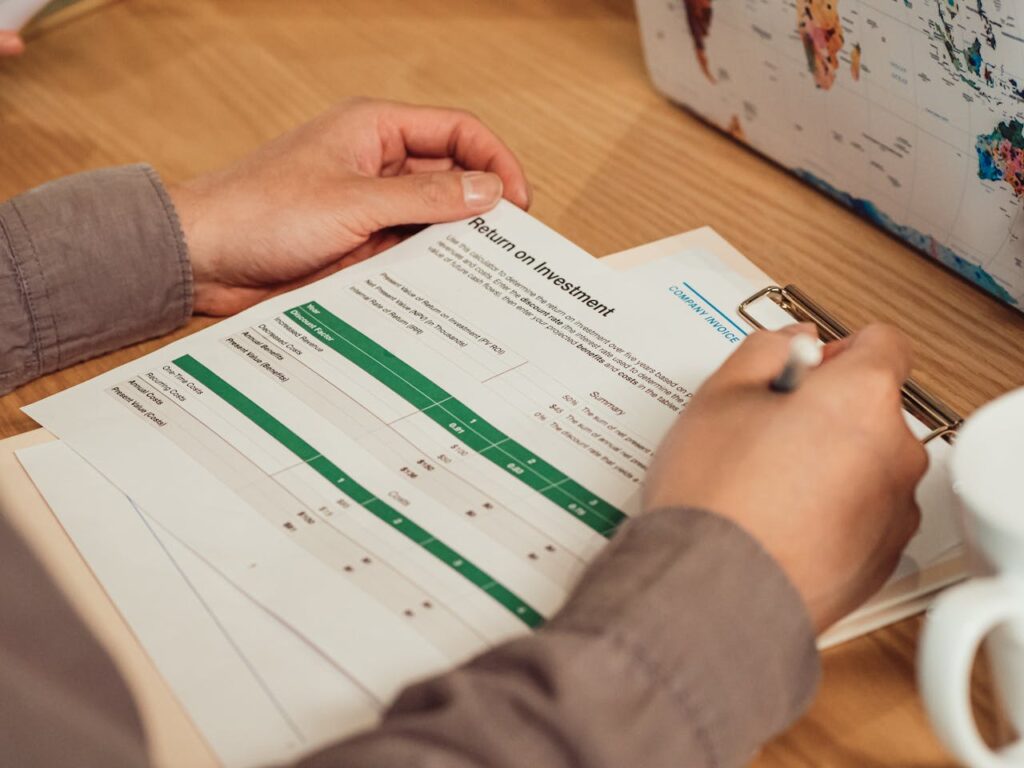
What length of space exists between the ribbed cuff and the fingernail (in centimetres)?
33

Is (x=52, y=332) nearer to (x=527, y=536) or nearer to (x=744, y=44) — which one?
(x=527, y=536)

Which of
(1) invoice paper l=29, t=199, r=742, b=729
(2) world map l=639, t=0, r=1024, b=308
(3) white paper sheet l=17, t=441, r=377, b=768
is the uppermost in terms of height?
(2) world map l=639, t=0, r=1024, b=308

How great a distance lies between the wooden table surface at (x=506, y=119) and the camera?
697 millimetres

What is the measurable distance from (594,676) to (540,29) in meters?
0.70

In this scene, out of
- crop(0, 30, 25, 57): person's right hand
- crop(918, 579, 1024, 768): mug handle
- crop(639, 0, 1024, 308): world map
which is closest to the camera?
crop(918, 579, 1024, 768): mug handle

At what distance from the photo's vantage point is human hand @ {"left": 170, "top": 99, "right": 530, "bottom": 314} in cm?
72

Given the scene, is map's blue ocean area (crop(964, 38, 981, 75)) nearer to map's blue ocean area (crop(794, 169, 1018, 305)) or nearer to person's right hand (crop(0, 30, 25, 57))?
map's blue ocean area (crop(794, 169, 1018, 305))

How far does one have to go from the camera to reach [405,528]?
536 millimetres

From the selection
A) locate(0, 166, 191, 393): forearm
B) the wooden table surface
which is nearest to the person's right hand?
the wooden table surface

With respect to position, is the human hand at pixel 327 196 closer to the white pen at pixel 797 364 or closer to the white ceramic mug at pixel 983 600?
the white pen at pixel 797 364

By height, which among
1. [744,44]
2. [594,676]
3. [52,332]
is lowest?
[52,332]

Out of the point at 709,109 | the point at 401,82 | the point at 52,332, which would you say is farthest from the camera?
the point at 401,82

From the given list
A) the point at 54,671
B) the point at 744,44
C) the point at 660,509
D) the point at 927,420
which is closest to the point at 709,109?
the point at 744,44

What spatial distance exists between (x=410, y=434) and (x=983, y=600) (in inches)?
11.4
